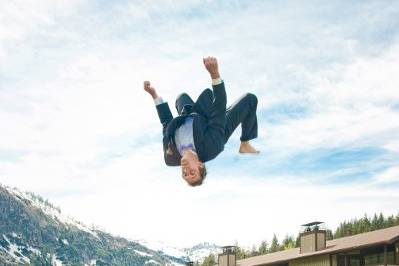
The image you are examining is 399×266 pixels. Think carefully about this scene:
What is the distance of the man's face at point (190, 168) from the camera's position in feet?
20.4

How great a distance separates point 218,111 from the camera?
6367 millimetres

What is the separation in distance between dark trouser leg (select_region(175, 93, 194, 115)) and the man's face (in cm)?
67

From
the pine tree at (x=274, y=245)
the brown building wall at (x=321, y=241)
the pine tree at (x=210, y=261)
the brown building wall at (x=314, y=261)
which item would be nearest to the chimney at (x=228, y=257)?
the brown building wall at (x=314, y=261)

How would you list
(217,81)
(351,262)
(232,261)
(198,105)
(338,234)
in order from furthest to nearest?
(338,234)
(232,261)
(351,262)
(198,105)
(217,81)

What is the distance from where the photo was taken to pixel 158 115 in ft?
22.4

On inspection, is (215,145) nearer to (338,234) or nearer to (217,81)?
(217,81)

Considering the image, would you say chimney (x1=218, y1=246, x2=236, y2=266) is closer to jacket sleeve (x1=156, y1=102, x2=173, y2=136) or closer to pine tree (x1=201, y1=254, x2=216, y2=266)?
pine tree (x1=201, y1=254, x2=216, y2=266)

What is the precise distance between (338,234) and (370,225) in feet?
24.8

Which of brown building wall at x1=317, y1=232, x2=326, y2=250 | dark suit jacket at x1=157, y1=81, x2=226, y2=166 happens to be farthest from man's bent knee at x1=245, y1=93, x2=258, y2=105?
brown building wall at x1=317, y1=232, x2=326, y2=250

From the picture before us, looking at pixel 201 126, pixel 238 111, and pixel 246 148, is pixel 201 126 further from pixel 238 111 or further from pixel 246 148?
pixel 246 148

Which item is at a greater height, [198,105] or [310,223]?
[310,223]

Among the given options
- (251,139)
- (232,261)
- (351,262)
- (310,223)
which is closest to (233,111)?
(251,139)

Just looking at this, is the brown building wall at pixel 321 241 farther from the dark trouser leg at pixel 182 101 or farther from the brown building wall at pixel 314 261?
the dark trouser leg at pixel 182 101

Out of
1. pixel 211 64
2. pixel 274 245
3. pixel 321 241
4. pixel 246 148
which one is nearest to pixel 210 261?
pixel 274 245
